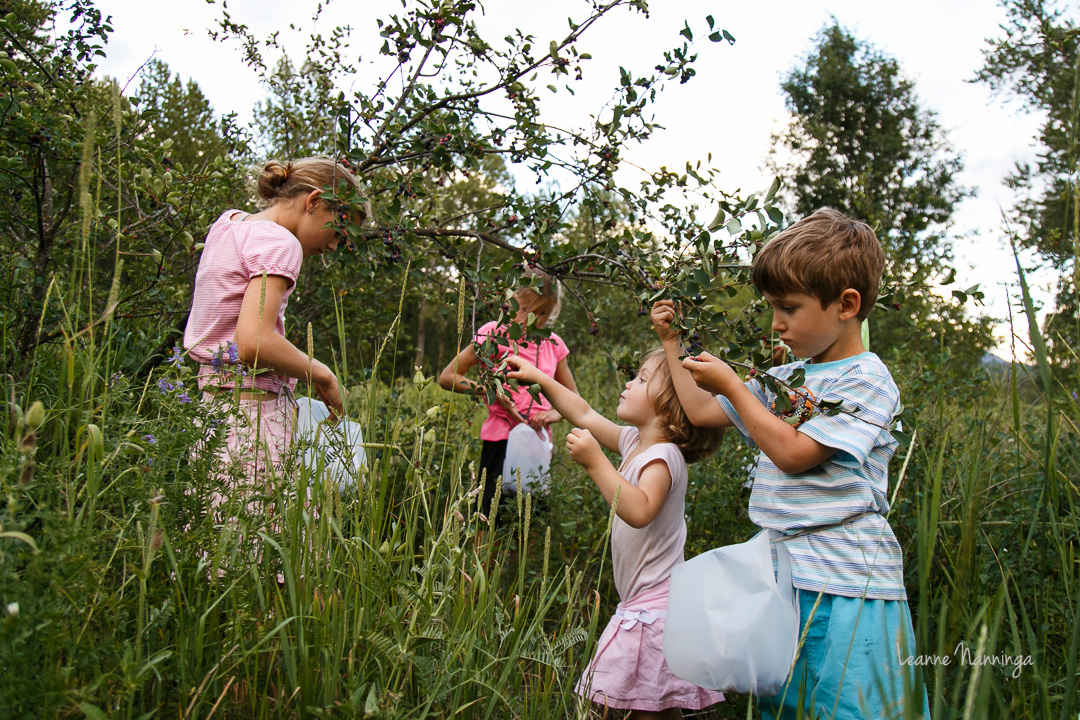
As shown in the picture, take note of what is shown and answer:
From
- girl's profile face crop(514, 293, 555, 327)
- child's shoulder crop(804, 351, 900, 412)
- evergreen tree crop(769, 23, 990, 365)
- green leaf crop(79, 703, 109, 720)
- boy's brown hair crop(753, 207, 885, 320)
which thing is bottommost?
green leaf crop(79, 703, 109, 720)

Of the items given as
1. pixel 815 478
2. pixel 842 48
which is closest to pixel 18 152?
pixel 815 478

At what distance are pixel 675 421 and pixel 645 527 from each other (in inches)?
14.1

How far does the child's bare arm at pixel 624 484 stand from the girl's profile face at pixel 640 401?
27 centimetres

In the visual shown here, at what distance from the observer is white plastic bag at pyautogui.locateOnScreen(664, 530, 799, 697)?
1599mm

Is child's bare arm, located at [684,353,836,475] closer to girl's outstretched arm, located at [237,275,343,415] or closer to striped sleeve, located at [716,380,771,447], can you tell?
striped sleeve, located at [716,380,771,447]

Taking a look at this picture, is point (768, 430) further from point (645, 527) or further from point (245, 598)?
point (245, 598)

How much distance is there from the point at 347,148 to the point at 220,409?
1700 mm

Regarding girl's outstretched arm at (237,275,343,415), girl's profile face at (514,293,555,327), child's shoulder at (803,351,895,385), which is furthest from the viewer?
girl's profile face at (514,293,555,327)

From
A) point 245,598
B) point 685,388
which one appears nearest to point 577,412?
point 685,388

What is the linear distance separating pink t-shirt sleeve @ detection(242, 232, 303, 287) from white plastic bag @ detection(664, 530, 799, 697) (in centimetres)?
142

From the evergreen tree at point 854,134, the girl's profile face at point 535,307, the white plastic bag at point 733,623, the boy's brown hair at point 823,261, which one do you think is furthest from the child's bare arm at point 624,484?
the evergreen tree at point 854,134

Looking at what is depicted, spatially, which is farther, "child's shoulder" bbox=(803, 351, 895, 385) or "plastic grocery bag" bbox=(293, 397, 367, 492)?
"child's shoulder" bbox=(803, 351, 895, 385)

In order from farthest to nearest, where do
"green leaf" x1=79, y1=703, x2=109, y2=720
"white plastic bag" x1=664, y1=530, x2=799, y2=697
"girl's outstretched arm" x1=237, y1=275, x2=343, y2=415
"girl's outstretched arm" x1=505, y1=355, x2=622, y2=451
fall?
"girl's outstretched arm" x1=505, y1=355, x2=622, y2=451 → "girl's outstretched arm" x1=237, y1=275, x2=343, y2=415 → "white plastic bag" x1=664, y1=530, x2=799, y2=697 → "green leaf" x1=79, y1=703, x2=109, y2=720

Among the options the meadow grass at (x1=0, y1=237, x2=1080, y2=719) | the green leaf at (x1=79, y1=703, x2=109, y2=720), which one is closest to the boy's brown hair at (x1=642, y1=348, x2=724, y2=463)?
the meadow grass at (x1=0, y1=237, x2=1080, y2=719)
